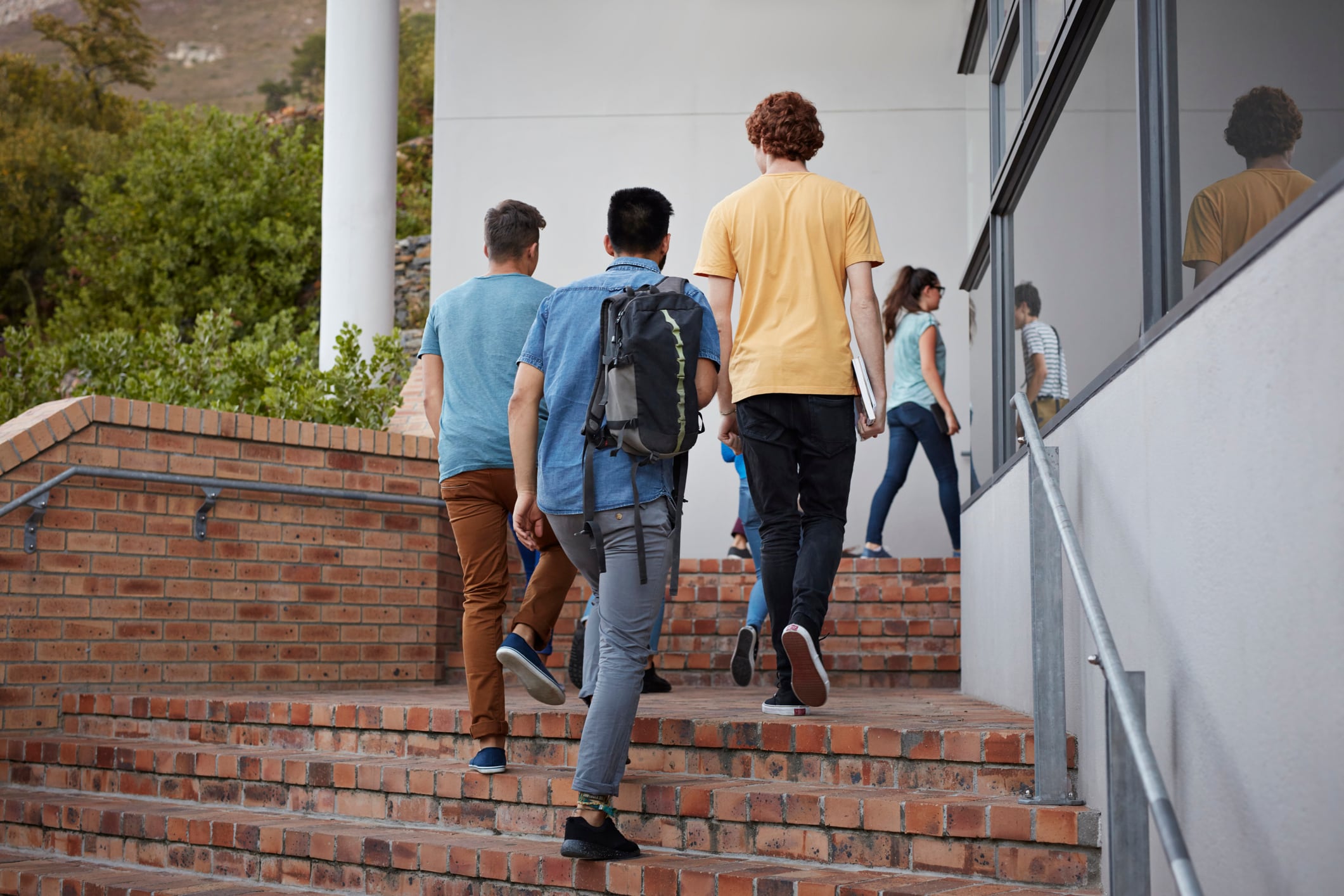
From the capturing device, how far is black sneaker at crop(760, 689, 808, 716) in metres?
3.47

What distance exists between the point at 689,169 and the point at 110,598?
530 centimetres

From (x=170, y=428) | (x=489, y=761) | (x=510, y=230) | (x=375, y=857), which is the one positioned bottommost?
(x=375, y=857)

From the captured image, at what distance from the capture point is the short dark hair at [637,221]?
3139mm

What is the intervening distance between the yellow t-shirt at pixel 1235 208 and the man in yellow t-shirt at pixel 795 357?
52.7 inches

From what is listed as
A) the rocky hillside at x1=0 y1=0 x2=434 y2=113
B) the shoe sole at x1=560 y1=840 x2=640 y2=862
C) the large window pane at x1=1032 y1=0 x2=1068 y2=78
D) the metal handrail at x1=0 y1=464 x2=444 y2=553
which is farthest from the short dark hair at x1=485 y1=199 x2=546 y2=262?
the rocky hillside at x1=0 y1=0 x2=434 y2=113

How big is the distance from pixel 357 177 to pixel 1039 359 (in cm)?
624

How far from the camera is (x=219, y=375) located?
298 inches

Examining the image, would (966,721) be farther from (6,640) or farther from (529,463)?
(6,640)

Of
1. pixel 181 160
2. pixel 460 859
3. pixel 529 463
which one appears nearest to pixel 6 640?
pixel 460 859

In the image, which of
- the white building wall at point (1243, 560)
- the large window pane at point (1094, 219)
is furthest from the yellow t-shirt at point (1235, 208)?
the large window pane at point (1094, 219)

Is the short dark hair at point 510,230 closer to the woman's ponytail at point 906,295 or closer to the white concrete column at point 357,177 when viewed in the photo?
the woman's ponytail at point 906,295

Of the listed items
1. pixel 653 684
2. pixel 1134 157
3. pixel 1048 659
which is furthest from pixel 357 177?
pixel 1048 659

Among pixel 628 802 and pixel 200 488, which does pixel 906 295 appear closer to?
pixel 200 488

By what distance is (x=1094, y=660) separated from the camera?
2021 millimetres
